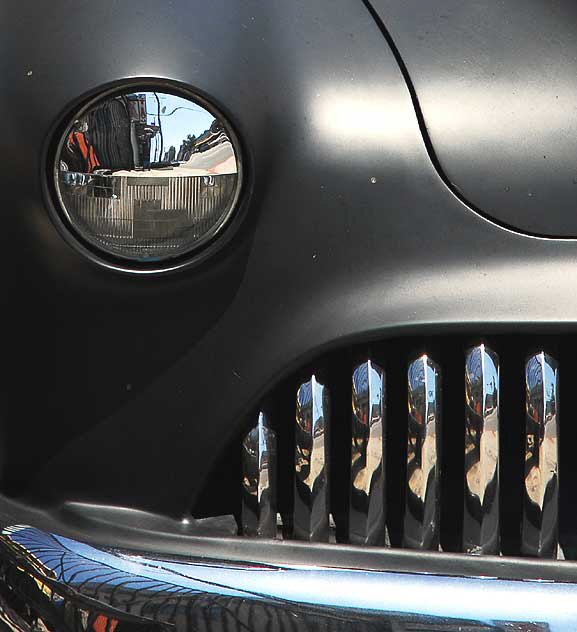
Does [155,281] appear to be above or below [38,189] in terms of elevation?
below

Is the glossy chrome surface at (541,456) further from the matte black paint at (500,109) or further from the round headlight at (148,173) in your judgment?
the round headlight at (148,173)

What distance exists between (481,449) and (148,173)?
0.48 metres

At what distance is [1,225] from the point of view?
→ 1.04m

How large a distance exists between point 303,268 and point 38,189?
313 millimetres

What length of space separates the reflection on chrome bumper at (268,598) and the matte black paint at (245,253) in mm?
118

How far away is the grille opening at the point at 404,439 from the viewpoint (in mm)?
1055

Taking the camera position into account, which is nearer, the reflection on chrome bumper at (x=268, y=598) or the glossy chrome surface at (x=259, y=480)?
the reflection on chrome bumper at (x=268, y=598)

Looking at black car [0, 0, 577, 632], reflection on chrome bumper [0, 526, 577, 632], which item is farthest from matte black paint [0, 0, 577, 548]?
reflection on chrome bumper [0, 526, 577, 632]

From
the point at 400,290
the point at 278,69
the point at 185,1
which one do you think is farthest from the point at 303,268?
the point at 185,1

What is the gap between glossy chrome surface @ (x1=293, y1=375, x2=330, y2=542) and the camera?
3.36 ft

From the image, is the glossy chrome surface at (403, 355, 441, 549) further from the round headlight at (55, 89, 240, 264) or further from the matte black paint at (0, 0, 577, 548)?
the round headlight at (55, 89, 240, 264)

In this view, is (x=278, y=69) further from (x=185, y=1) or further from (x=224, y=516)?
(x=224, y=516)

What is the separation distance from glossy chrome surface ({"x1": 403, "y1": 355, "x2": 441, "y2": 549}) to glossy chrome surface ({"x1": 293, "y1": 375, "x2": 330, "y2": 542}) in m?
0.10

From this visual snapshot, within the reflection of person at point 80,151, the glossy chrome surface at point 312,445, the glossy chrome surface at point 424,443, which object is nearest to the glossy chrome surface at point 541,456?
the glossy chrome surface at point 424,443
